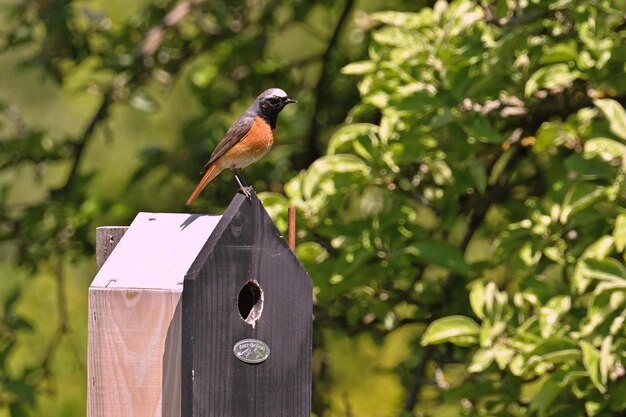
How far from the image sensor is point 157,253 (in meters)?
2.98

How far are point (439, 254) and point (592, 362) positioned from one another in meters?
0.91

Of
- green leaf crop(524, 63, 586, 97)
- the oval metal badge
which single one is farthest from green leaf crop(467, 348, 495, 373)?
the oval metal badge

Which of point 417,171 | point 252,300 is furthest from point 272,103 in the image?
point 252,300

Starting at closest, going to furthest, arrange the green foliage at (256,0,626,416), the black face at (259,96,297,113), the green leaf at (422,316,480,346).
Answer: the green foliage at (256,0,626,416), the green leaf at (422,316,480,346), the black face at (259,96,297,113)

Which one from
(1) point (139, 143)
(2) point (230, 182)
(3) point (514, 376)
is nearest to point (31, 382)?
(2) point (230, 182)

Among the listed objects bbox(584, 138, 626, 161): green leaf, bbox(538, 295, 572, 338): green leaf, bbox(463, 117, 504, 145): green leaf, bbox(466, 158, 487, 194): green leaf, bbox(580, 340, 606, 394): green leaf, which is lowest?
bbox(538, 295, 572, 338): green leaf

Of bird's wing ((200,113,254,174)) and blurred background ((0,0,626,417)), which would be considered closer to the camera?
blurred background ((0,0,626,417))

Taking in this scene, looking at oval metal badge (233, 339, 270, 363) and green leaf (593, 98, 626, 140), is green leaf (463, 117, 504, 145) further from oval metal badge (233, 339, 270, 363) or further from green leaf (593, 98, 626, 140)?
oval metal badge (233, 339, 270, 363)

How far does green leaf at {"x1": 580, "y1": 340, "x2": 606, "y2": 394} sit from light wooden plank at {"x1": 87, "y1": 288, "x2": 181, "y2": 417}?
1.31 meters

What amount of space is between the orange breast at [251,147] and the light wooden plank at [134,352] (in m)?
1.53

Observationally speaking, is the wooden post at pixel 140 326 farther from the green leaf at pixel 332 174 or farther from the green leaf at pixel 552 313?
the green leaf at pixel 552 313

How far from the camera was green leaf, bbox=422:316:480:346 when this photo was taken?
12.6 feet

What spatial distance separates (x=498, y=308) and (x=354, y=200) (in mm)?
2164

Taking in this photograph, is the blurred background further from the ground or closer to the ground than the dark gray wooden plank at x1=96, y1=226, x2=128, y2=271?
closer to the ground
